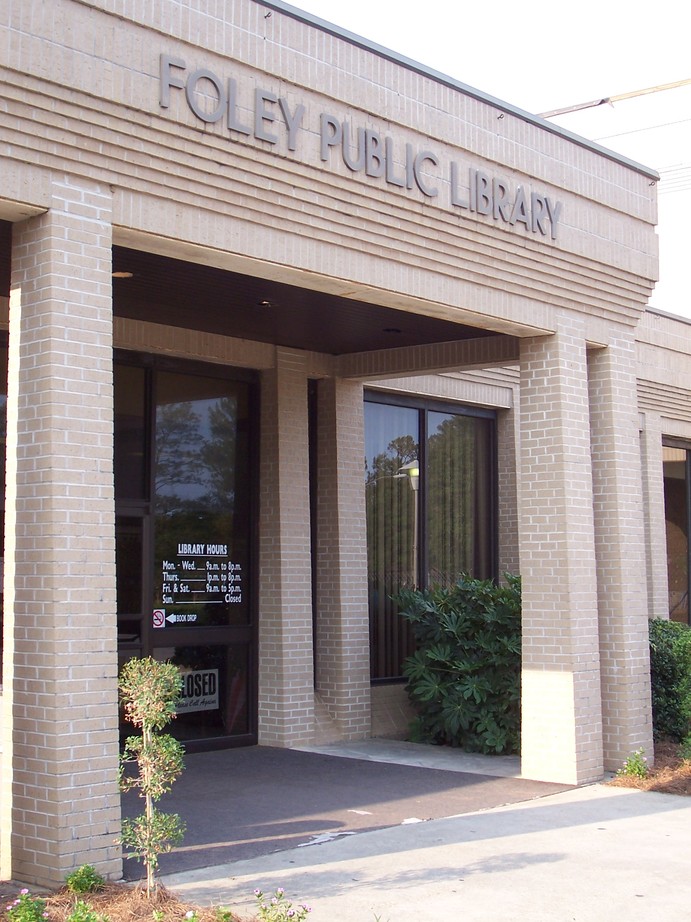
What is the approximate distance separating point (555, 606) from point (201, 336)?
4601 millimetres

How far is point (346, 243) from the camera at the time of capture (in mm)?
9289

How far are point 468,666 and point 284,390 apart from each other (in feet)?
12.1

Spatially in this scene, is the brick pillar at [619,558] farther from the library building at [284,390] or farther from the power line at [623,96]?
the power line at [623,96]

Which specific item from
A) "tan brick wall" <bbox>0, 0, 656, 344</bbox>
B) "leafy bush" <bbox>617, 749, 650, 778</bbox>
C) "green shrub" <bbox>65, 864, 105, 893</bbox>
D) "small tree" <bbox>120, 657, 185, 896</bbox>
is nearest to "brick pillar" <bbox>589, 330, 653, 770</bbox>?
"leafy bush" <bbox>617, 749, 650, 778</bbox>

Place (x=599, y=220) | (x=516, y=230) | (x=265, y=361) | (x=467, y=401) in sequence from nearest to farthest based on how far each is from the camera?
(x=516, y=230) < (x=599, y=220) < (x=265, y=361) < (x=467, y=401)

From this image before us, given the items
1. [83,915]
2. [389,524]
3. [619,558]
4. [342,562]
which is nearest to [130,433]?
[342,562]

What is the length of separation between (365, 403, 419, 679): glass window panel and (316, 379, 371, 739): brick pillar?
755mm

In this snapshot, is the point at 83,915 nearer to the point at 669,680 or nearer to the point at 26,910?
the point at 26,910

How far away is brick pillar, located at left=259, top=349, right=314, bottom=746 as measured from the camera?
41.5 ft

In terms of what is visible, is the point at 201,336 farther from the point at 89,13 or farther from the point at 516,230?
the point at 89,13

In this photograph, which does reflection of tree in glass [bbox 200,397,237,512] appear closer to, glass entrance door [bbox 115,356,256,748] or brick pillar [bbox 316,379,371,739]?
glass entrance door [bbox 115,356,256,748]

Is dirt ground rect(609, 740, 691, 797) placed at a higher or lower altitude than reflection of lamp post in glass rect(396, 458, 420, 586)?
lower

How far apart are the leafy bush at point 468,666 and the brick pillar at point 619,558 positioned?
124 cm

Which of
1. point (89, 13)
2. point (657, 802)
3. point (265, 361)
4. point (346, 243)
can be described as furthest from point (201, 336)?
point (657, 802)
